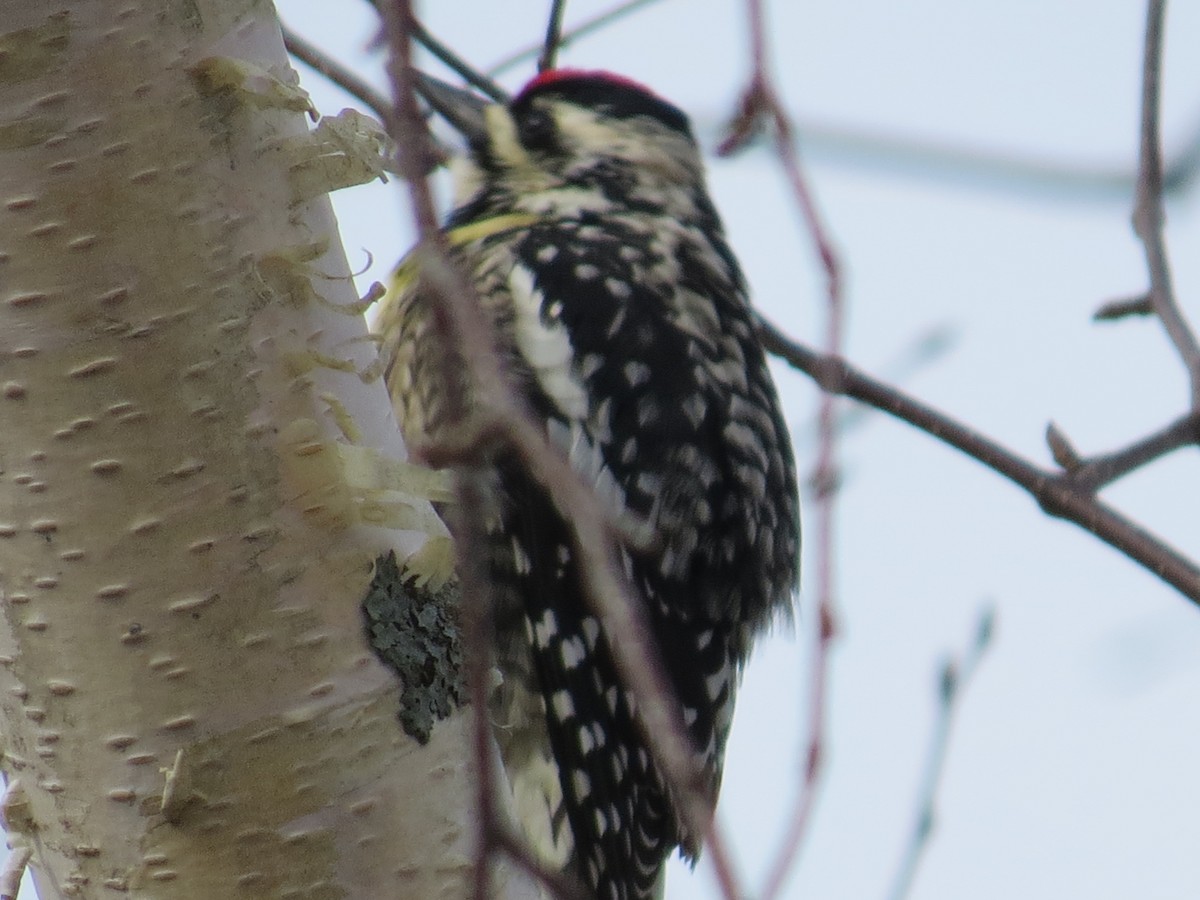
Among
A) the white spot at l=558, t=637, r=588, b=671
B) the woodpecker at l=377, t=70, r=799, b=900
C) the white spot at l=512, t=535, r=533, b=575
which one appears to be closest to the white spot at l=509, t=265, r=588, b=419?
the woodpecker at l=377, t=70, r=799, b=900

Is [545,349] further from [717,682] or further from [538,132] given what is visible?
[538,132]

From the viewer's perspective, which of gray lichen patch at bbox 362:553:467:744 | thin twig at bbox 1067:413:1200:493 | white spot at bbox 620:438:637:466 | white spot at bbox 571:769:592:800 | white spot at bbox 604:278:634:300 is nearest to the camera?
gray lichen patch at bbox 362:553:467:744

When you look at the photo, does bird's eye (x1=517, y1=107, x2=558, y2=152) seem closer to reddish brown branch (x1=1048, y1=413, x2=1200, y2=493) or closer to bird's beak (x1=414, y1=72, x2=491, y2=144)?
bird's beak (x1=414, y1=72, x2=491, y2=144)

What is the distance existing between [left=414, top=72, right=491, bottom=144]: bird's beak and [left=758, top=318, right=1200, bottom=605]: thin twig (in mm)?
1516

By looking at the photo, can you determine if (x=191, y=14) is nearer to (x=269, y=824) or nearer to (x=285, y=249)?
(x=285, y=249)

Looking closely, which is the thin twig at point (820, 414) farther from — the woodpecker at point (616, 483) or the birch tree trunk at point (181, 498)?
the woodpecker at point (616, 483)

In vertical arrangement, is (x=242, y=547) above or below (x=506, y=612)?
above

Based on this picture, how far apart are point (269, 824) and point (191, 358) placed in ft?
1.19

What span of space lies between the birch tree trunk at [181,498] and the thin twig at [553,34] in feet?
3.07

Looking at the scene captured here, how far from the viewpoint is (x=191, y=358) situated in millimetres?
1200

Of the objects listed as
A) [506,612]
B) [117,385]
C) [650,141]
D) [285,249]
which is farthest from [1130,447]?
[650,141]

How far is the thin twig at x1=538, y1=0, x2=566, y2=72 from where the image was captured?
2.20 m

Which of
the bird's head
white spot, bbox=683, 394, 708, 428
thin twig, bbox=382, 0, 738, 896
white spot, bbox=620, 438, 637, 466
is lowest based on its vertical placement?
white spot, bbox=620, 438, 637, 466

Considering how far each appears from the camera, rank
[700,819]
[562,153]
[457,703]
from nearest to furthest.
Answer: [700,819], [457,703], [562,153]
